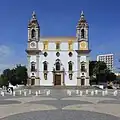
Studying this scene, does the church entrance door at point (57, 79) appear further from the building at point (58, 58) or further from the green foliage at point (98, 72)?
the green foliage at point (98, 72)

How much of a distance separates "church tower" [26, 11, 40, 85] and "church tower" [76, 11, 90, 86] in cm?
1013

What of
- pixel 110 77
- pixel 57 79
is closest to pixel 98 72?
pixel 110 77

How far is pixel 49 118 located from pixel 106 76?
93.4 meters

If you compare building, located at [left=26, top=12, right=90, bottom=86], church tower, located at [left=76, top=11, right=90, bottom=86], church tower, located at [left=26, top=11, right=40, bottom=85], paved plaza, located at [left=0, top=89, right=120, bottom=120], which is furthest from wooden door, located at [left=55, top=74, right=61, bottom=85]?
paved plaza, located at [left=0, top=89, right=120, bottom=120]

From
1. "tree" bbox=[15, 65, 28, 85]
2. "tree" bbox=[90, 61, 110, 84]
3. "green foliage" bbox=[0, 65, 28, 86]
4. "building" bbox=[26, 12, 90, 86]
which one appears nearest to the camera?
"building" bbox=[26, 12, 90, 86]

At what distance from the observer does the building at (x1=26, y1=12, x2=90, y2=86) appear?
2972 inches

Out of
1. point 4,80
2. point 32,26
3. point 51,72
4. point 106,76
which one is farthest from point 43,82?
point 106,76

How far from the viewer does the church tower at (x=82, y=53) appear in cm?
7500

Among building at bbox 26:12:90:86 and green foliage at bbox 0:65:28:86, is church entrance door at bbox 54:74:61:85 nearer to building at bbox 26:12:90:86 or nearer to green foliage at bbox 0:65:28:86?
building at bbox 26:12:90:86

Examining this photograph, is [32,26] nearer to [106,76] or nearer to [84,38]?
[84,38]

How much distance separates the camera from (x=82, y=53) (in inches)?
→ 2990

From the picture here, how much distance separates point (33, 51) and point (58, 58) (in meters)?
6.50

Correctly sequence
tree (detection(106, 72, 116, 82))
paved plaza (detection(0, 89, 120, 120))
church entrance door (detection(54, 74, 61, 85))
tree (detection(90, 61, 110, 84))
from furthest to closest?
tree (detection(106, 72, 116, 82))
tree (detection(90, 61, 110, 84))
church entrance door (detection(54, 74, 61, 85))
paved plaza (detection(0, 89, 120, 120))

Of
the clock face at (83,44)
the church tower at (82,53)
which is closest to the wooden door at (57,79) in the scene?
the church tower at (82,53)
